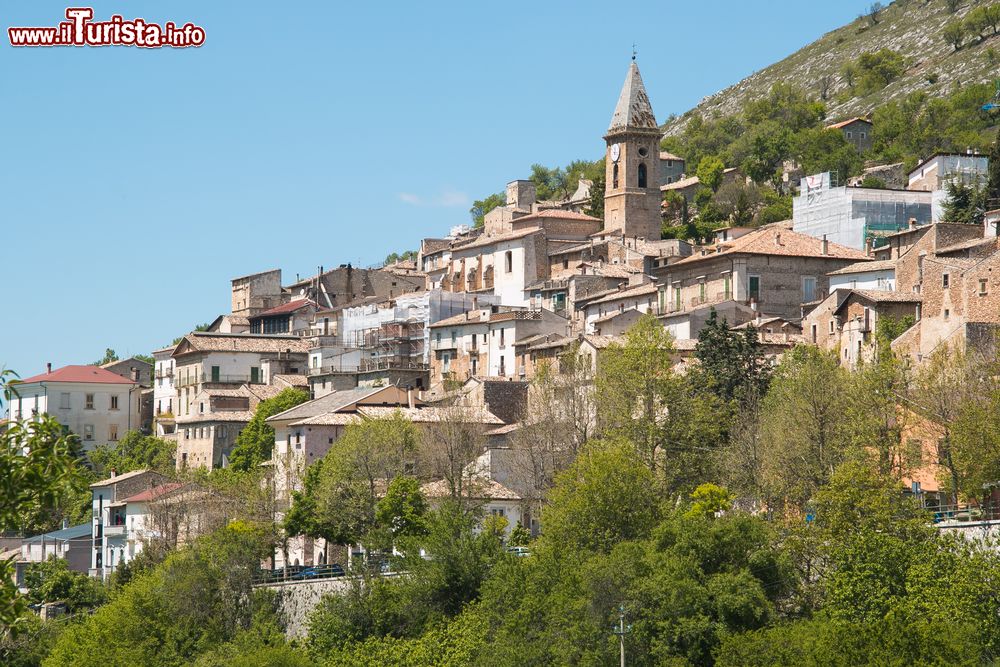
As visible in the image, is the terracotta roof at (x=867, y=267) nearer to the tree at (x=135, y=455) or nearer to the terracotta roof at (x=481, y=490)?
the terracotta roof at (x=481, y=490)

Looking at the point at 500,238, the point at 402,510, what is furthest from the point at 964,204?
the point at 402,510

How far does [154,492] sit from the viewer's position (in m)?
69.6

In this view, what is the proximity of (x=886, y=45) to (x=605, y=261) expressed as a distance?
8979cm

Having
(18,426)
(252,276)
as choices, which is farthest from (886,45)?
(18,426)

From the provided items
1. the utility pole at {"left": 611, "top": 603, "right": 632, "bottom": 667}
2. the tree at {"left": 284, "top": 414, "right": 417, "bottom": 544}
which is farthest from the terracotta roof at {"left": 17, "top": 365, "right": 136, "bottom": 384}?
the utility pole at {"left": 611, "top": 603, "right": 632, "bottom": 667}

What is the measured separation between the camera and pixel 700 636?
39094 millimetres

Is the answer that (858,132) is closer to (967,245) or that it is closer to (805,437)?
(967,245)

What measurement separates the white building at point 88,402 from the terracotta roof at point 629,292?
33.0m

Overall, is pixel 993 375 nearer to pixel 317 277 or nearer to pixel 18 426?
pixel 18 426

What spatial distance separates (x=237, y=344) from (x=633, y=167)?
24.6 m

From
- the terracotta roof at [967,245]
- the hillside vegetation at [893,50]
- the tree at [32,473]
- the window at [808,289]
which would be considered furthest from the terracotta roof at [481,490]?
the hillside vegetation at [893,50]

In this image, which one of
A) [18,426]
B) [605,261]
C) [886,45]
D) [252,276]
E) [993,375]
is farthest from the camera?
[886,45]

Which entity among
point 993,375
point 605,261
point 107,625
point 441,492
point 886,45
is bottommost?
point 107,625

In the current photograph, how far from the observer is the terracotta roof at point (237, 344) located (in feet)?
290
